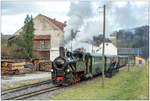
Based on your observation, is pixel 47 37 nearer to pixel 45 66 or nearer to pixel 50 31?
pixel 50 31

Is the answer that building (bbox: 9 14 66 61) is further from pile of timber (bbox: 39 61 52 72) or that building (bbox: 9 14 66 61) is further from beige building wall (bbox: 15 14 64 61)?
pile of timber (bbox: 39 61 52 72)

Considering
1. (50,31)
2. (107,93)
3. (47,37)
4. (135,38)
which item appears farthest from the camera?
(135,38)

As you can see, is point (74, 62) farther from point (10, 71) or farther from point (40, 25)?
point (40, 25)

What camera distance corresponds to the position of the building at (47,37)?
39156mm

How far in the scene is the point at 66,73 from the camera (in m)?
16.1

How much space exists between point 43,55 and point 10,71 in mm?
14492

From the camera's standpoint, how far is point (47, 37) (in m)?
40.0

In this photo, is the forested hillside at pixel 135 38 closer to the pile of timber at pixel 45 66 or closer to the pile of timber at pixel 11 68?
the pile of timber at pixel 45 66

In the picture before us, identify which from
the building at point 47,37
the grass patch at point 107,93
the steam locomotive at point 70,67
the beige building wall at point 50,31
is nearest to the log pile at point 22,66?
the building at point 47,37

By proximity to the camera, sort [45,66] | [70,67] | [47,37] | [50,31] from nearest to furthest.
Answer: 1. [70,67]
2. [45,66]
3. [47,37]
4. [50,31]

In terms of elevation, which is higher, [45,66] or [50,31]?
[50,31]

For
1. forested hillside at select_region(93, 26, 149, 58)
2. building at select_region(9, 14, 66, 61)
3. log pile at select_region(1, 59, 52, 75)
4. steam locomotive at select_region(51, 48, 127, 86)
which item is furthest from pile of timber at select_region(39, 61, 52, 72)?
forested hillside at select_region(93, 26, 149, 58)

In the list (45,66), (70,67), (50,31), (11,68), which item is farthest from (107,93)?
(50,31)

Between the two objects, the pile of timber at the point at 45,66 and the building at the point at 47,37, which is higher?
the building at the point at 47,37
